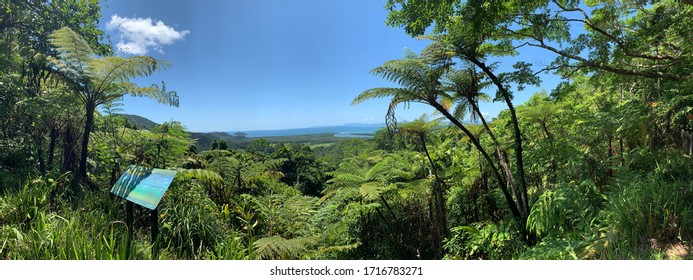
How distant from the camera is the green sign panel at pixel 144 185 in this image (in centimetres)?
218

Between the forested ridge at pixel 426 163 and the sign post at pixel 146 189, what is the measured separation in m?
0.13

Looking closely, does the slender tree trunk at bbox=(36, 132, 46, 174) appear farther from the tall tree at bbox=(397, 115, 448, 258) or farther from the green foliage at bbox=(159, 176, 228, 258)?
the tall tree at bbox=(397, 115, 448, 258)

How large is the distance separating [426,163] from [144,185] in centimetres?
425

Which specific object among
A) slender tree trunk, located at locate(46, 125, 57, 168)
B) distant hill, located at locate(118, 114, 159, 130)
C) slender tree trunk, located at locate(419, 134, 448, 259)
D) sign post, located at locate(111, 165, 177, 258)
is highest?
distant hill, located at locate(118, 114, 159, 130)

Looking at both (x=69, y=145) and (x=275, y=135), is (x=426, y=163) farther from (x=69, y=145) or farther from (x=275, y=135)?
(x=275, y=135)

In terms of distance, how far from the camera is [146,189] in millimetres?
2297

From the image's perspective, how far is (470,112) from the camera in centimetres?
390

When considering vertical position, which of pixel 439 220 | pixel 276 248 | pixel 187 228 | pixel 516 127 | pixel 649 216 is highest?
pixel 516 127

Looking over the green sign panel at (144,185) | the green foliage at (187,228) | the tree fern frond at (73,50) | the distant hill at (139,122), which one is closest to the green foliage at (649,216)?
Result: the green sign panel at (144,185)

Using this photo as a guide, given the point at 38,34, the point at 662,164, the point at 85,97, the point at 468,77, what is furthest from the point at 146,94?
the point at 662,164

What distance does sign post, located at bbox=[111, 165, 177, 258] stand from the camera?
86.0 inches

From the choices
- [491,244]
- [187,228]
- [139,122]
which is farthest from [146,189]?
[139,122]

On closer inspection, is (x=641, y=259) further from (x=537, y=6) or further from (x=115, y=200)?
(x=115, y=200)

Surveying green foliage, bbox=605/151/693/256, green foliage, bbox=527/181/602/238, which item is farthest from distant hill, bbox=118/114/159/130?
green foliage, bbox=605/151/693/256
